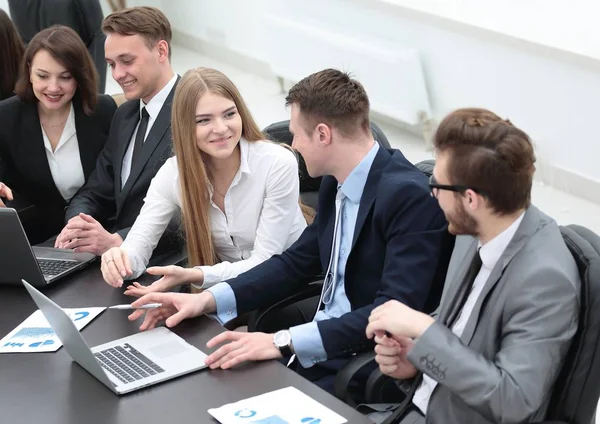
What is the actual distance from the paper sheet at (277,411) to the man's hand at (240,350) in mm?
182

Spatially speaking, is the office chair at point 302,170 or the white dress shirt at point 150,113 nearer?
the office chair at point 302,170

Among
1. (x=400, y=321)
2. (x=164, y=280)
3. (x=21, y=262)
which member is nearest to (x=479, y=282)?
(x=400, y=321)

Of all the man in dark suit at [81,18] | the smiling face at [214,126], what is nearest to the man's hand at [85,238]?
the smiling face at [214,126]

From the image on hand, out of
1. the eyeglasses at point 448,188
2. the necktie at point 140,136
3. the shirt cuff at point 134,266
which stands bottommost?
the shirt cuff at point 134,266

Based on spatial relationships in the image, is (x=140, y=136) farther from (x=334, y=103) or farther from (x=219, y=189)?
(x=334, y=103)

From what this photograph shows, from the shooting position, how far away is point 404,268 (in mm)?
2566

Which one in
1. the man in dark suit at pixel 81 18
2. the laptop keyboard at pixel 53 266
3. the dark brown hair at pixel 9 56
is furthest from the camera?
the man in dark suit at pixel 81 18

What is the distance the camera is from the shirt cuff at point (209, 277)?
2.98m

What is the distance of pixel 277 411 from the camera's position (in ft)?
6.98

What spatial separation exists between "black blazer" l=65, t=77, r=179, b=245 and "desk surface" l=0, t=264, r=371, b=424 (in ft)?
3.26

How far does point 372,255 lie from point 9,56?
8.26ft

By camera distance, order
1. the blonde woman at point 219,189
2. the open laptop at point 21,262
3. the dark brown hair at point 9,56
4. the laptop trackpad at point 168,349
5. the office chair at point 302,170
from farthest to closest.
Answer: the dark brown hair at point 9,56
the office chair at point 302,170
the blonde woman at point 219,189
the open laptop at point 21,262
the laptop trackpad at point 168,349

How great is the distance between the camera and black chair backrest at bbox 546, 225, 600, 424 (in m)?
2.06

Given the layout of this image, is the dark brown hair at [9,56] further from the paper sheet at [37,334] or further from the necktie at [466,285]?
the necktie at [466,285]
